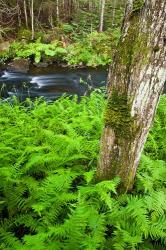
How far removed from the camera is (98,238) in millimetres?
3096

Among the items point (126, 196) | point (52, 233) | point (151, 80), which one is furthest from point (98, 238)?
point (151, 80)

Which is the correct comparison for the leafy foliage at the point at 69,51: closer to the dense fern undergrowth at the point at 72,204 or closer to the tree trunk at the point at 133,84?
the dense fern undergrowth at the point at 72,204

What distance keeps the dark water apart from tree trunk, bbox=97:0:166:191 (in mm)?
9044

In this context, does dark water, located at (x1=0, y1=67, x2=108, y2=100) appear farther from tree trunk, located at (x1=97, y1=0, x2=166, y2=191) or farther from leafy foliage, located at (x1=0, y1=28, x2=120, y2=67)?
tree trunk, located at (x1=97, y1=0, x2=166, y2=191)

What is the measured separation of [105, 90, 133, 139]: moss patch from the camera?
127 inches

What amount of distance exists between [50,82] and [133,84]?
12.0m

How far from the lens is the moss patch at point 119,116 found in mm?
3218

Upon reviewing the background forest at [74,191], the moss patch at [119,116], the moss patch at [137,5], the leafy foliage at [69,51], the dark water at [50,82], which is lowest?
the dark water at [50,82]

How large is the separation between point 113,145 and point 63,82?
457 inches

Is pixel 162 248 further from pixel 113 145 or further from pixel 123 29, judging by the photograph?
pixel 123 29

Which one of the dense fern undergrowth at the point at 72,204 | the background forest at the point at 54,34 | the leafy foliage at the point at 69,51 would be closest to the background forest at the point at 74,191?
the dense fern undergrowth at the point at 72,204

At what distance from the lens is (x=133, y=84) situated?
303cm

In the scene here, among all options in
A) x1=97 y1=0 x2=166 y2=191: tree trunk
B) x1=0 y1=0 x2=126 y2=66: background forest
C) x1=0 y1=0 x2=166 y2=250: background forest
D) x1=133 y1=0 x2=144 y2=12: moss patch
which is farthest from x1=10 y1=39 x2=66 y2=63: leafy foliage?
x1=133 y1=0 x2=144 y2=12: moss patch

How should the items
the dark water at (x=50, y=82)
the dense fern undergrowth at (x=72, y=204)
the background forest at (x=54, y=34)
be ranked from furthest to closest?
the background forest at (x=54, y=34), the dark water at (x=50, y=82), the dense fern undergrowth at (x=72, y=204)
